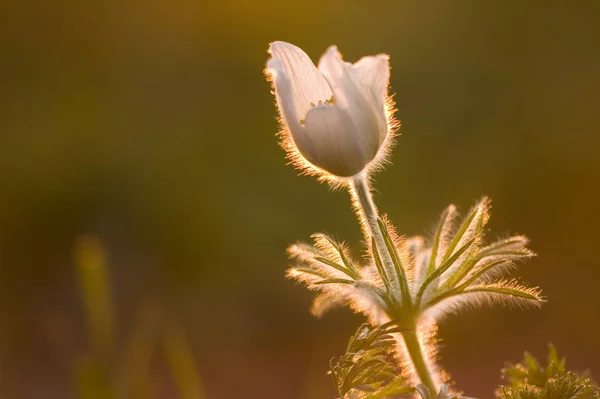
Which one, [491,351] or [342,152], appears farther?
[491,351]

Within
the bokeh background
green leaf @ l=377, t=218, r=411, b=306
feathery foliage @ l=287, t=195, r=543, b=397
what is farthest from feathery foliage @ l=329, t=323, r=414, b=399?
the bokeh background

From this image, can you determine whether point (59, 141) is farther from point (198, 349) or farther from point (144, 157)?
point (198, 349)

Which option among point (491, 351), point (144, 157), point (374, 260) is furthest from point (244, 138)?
point (374, 260)

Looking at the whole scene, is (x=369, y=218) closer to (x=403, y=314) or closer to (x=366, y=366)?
(x=403, y=314)

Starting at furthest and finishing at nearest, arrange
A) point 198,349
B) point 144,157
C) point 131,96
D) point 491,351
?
point 131,96, point 144,157, point 198,349, point 491,351

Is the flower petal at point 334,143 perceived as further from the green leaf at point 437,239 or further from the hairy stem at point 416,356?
the hairy stem at point 416,356

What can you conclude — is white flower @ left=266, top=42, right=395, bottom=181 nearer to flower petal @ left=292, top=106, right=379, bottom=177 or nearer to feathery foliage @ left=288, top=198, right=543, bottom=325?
flower petal @ left=292, top=106, right=379, bottom=177
